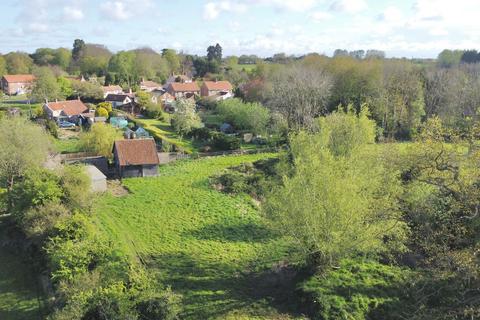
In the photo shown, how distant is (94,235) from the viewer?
2292 centimetres

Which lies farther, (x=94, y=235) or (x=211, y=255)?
(x=211, y=255)

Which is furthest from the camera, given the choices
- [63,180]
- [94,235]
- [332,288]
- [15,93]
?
[15,93]

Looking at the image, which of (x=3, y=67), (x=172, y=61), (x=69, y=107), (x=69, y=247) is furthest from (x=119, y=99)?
(x=69, y=247)

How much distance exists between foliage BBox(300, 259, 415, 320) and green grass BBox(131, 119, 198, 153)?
28871mm

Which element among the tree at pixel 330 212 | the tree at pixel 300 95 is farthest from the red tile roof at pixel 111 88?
the tree at pixel 330 212

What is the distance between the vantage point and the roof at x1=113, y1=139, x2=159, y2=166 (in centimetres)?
3828

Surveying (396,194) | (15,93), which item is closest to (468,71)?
(396,194)

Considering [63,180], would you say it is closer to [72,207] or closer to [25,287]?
[72,207]

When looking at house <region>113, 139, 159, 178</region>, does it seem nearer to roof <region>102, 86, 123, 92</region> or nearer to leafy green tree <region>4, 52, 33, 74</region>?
roof <region>102, 86, 123, 92</region>

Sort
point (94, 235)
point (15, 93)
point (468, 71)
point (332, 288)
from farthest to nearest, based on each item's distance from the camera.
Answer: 1. point (15, 93)
2. point (468, 71)
3. point (94, 235)
4. point (332, 288)

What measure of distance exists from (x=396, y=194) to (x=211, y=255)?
12.1 meters

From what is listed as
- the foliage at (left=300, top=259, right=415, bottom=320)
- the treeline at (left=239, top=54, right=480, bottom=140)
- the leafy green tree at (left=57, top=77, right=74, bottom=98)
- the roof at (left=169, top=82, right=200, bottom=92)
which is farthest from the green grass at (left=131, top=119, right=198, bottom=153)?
the foliage at (left=300, top=259, right=415, bottom=320)

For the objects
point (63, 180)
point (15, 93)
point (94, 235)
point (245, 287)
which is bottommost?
point (245, 287)

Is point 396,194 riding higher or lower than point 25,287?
higher
